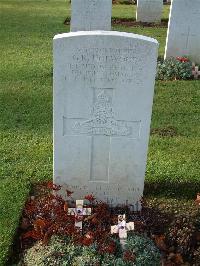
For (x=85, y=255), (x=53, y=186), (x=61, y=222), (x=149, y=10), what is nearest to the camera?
(x=85, y=255)

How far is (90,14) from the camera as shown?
9883mm

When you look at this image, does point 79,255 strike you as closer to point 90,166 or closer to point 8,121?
point 90,166

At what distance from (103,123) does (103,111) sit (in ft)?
0.43

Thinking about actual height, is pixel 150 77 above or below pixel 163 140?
above

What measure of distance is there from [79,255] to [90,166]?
1.01 meters

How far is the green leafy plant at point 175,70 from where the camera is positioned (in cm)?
931

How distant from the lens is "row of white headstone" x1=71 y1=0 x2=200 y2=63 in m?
9.44

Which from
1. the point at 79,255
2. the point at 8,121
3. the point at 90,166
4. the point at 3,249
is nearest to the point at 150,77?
the point at 90,166

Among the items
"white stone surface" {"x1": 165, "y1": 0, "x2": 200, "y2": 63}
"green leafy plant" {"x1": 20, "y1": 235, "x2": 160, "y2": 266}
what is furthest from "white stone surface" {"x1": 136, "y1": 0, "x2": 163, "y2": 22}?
"green leafy plant" {"x1": 20, "y1": 235, "x2": 160, "y2": 266}

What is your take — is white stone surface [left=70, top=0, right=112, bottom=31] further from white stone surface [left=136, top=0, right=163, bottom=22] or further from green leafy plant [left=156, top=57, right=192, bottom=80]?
white stone surface [left=136, top=0, right=163, bottom=22]

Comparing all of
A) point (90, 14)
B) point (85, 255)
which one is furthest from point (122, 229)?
point (90, 14)

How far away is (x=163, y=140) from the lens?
21.2ft

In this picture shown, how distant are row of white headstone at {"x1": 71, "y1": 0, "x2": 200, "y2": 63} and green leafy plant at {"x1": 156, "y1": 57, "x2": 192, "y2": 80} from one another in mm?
429

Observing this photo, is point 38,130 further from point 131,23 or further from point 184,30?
point 131,23
